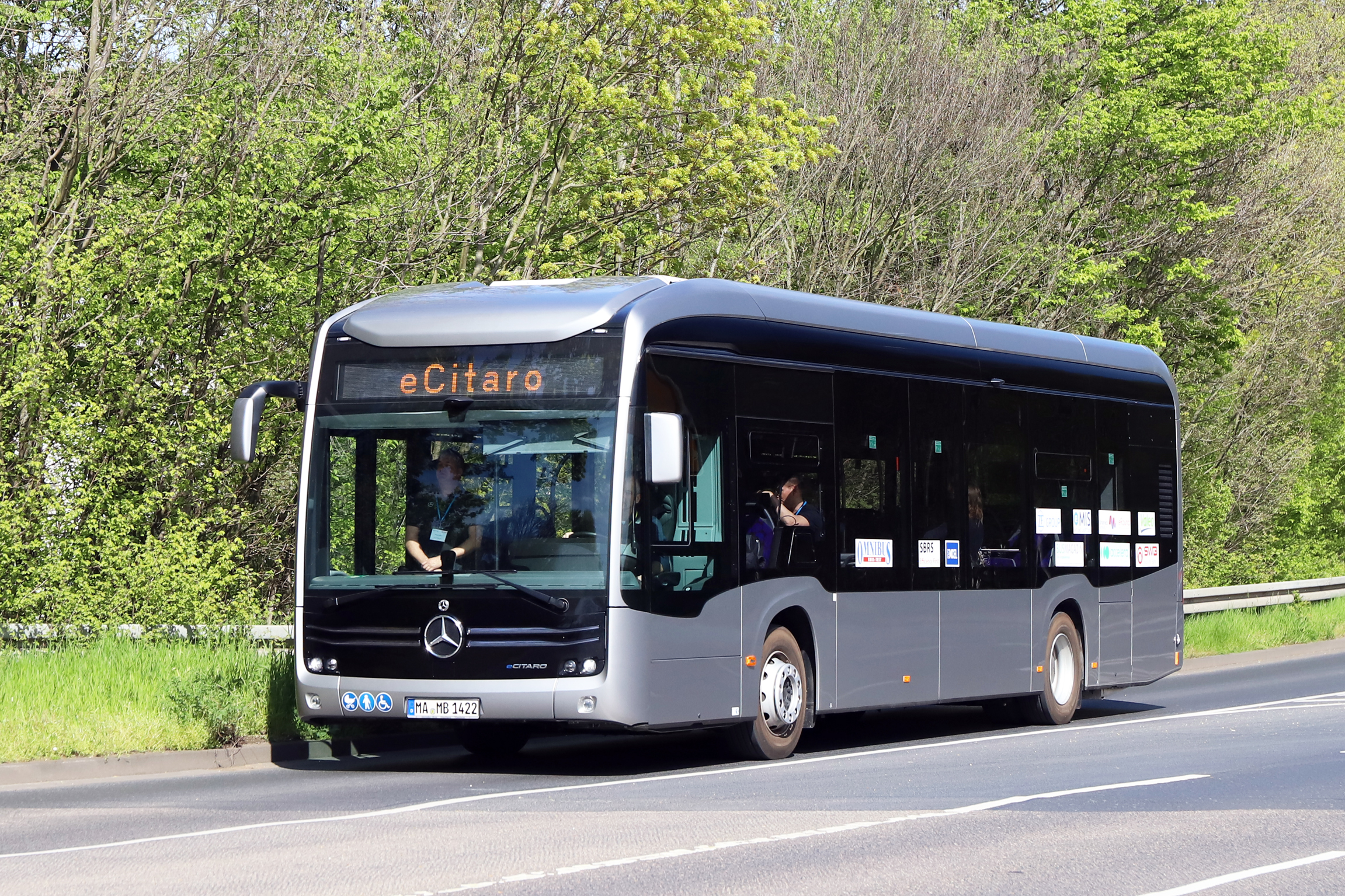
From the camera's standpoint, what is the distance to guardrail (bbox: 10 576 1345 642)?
15805 mm

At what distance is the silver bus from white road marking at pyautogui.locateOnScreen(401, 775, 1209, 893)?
102 inches

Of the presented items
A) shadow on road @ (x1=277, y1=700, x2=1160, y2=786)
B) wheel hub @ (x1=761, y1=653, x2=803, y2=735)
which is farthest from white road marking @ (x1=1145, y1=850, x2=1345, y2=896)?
wheel hub @ (x1=761, y1=653, x2=803, y2=735)

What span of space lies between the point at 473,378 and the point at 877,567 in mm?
4083

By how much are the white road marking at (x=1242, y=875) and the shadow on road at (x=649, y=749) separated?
17.2 ft

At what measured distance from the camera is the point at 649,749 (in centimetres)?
1555

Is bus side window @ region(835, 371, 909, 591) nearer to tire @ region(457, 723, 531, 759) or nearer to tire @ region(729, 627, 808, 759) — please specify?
tire @ region(729, 627, 808, 759)

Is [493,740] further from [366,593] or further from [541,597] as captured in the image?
[541,597]

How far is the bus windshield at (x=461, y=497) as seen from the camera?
12.5 metres

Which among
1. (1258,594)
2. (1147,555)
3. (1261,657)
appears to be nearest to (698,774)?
(1147,555)

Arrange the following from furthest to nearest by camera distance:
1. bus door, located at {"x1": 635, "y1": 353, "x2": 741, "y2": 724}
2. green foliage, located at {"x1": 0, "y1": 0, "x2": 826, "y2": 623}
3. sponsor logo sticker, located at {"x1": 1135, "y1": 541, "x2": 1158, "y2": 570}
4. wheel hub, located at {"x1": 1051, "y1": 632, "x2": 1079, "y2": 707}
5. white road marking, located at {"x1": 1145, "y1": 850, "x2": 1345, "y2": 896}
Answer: sponsor logo sticker, located at {"x1": 1135, "y1": 541, "x2": 1158, "y2": 570} → wheel hub, located at {"x1": 1051, "y1": 632, "x2": 1079, "y2": 707} → green foliage, located at {"x1": 0, "y1": 0, "x2": 826, "y2": 623} → bus door, located at {"x1": 635, "y1": 353, "x2": 741, "y2": 724} → white road marking, located at {"x1": 1145, "y1": 850, "x2": 1345, "y2": 896}

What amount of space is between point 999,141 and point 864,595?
17.2 metres

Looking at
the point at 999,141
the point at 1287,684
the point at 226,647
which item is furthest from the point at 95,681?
the point at 999,141

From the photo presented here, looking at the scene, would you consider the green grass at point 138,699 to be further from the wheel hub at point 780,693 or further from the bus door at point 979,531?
the bus door at point 979,531

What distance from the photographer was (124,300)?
1900 cm
